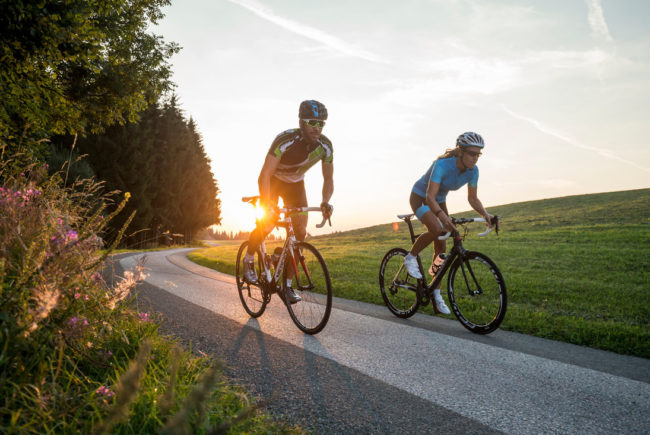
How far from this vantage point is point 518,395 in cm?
296

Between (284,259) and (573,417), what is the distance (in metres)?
3.41


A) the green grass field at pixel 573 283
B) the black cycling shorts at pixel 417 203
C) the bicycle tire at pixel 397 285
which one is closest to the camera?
the green grass field at pixel 573 283

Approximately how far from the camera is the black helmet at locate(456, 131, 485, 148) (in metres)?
5.33

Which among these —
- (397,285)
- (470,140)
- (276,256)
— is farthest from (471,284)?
(276,256)

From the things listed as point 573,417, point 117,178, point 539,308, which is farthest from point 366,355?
point 117,178

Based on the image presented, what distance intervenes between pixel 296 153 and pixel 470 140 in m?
2.43

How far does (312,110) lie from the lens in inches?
190

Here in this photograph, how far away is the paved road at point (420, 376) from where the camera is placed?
100 inches

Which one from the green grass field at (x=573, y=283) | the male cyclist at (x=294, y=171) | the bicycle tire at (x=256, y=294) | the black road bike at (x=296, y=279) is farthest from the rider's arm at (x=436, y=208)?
the bicycle tire at (x=256, y=294)

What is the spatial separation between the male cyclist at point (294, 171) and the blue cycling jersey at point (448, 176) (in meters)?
1.52

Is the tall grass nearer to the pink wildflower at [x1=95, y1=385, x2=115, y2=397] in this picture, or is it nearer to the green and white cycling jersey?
the pink wildflower at [x1=95, y1=385, x2=115, y2=397]

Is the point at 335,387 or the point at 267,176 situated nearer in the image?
the point at 335,387

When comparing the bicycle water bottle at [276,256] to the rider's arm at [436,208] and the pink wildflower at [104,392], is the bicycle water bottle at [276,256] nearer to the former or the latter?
the rider's arm at [436,208]

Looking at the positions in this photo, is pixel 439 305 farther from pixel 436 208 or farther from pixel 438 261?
pixel 436 208
